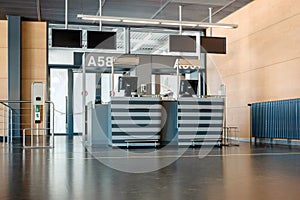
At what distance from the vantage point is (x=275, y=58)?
839 centimetres

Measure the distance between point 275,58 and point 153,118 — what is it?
133 inches

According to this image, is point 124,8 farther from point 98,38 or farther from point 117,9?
point 98,38

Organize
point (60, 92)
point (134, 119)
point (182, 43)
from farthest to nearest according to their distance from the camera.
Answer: point (60, 92) → point (182, 43) → point (134, 119)

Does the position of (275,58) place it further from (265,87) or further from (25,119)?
(25,119)

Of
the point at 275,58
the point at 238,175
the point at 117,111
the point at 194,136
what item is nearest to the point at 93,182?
the point at 238,175

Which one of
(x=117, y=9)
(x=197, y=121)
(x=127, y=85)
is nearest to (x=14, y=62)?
(x=117, y=9)

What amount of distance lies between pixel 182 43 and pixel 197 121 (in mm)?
2159

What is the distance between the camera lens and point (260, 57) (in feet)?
29.7

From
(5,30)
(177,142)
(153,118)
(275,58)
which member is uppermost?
(5,30)

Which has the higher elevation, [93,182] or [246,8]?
[246,8]

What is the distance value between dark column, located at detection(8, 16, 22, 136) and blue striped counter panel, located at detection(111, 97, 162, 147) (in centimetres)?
494

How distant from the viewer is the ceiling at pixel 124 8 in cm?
946

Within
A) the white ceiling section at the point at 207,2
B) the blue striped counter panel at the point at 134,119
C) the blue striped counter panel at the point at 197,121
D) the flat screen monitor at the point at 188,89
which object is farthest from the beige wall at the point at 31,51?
the blue striped counter panel at the point at 197,121

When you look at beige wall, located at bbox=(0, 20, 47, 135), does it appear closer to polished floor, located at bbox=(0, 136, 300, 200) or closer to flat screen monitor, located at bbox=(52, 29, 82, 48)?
flat screen monitor, located at bbox=(52, 29, 82, 48)
